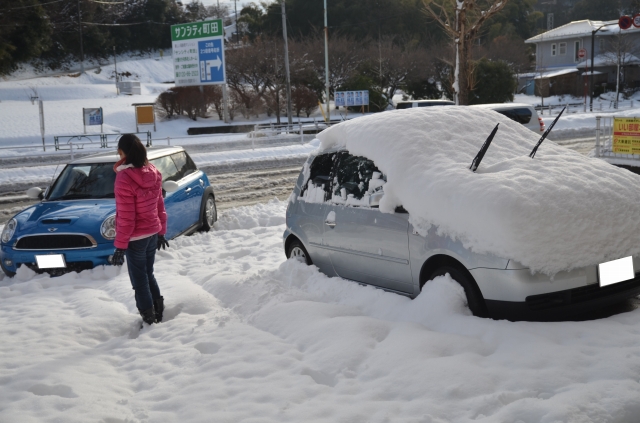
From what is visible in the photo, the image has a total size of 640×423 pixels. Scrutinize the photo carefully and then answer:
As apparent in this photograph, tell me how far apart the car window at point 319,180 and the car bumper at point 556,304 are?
7.24 feet

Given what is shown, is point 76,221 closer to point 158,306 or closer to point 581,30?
point 158,306

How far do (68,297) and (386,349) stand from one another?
→ 12.5 ft

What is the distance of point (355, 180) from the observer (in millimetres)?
5629

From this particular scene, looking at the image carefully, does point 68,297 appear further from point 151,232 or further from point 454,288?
point 454,288

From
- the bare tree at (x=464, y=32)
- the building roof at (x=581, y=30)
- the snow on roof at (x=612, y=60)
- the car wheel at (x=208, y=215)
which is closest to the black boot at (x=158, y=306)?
the car wheel at (x=208, y=215)

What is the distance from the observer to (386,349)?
407 centimetres

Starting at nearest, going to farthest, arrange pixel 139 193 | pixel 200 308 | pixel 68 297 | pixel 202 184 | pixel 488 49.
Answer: pixel 139 193
pixel 200 308
pixel 68 297
pixel 202 184
pixel 488 49

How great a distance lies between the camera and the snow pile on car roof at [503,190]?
421 centimetres

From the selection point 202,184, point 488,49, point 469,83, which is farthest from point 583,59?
point 202,184

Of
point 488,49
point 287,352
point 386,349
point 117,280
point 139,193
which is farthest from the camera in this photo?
point 488,49

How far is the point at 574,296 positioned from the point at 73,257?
5.49 meters

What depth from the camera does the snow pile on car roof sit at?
13.8 feet

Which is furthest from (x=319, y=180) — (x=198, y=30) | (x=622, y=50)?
(x=622, y=50)

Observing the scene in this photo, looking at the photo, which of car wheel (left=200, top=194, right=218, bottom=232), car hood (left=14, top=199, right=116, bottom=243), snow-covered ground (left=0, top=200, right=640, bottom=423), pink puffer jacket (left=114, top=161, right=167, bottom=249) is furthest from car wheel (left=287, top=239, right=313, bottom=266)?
car wheel (left=200, top=194, right=218, bottom=232)
